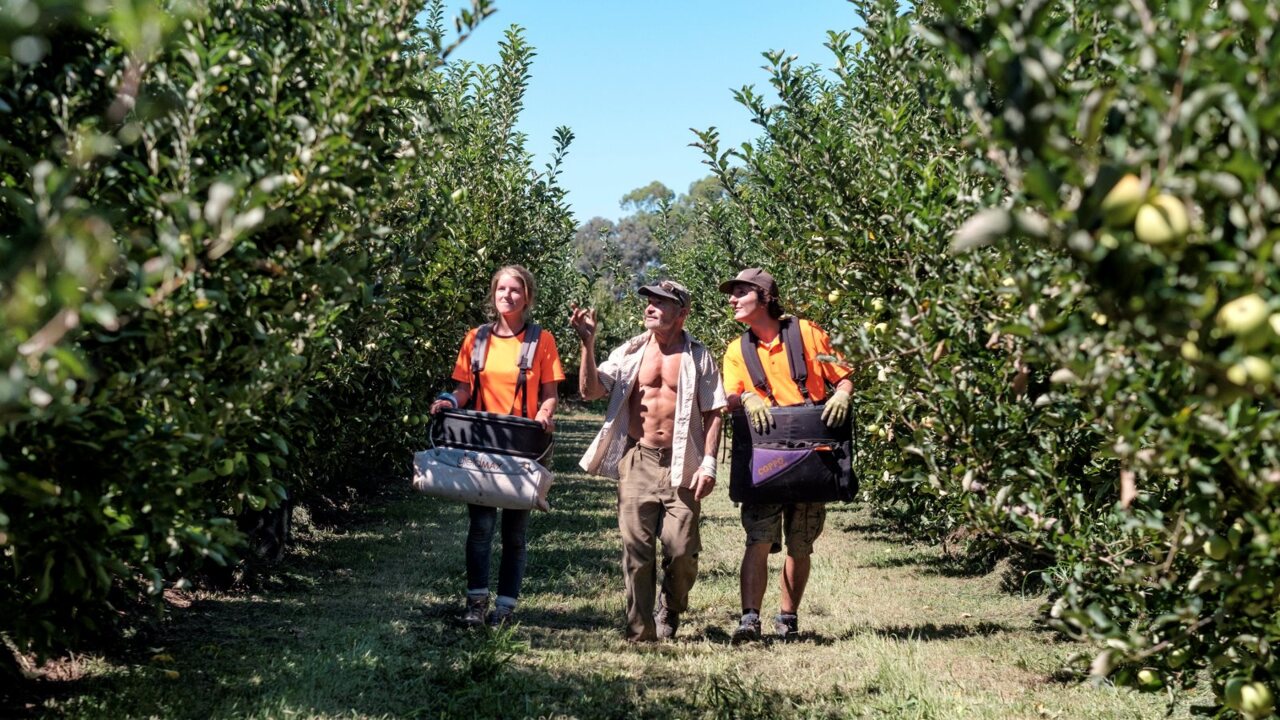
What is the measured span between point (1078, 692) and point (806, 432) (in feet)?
6.24

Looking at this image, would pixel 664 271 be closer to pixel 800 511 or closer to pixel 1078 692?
pixel 800 511

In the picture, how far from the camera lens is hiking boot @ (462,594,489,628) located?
6246 mm

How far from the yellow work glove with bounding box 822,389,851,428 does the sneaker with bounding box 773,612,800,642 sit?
47.8 inches

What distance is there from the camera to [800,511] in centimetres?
632

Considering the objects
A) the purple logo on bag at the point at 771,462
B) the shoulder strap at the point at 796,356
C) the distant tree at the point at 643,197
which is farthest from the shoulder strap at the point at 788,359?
the distant tree at the point at 643,197

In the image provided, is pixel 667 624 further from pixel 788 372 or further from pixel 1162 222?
pixel 1162 222

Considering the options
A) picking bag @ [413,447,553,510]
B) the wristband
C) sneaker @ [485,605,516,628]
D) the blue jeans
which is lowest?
sneaker @ [485,605,516,628]

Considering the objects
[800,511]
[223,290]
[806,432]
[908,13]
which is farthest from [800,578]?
[223,290]

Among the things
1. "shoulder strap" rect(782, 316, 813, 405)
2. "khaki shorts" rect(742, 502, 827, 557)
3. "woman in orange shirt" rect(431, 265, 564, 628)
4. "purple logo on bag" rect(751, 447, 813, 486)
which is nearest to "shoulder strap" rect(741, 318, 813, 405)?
"shoulder strap" rect(782, 316, 813, 405)

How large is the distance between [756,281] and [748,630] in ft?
6.69

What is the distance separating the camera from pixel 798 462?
600 centimetres

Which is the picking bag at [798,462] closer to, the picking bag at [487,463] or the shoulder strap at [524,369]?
the picking bag at [487,463]

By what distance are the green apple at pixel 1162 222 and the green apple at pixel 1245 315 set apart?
164 millimetres

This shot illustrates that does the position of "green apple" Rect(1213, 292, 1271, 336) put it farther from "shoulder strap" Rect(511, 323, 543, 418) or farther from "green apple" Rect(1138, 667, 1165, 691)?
"shoulder strap" Rect(511, 323, 543, 418)
